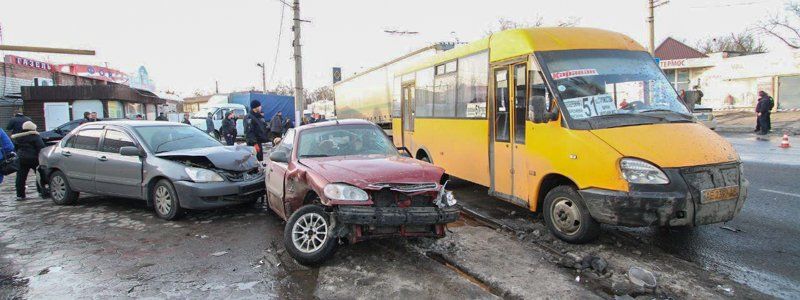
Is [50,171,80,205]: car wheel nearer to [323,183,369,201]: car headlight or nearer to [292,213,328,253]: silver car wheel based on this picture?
[292,213,328,253]: silver car wheel

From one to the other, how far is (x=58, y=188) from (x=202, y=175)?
11.1ft

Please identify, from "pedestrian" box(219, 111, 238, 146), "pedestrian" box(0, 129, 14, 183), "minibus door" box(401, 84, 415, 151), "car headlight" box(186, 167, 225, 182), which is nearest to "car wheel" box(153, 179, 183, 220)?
"car headlight" box(186, 167, 225, 182)

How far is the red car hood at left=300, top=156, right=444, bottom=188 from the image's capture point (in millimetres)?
4707

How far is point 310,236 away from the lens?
4.81 m

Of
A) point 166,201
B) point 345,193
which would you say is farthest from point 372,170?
point 166,201

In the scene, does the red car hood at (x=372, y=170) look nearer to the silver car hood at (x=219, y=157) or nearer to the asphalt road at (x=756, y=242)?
the silver car hood at (x=219, y=157)

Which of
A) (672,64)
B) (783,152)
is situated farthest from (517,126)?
(672,64)

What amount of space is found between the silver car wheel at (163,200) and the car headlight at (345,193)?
11.2ft

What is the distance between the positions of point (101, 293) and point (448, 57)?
6.13 m

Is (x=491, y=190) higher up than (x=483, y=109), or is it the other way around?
(x=483, y=109)

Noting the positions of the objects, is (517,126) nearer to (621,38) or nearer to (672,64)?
(621,38)

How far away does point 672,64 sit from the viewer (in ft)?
108

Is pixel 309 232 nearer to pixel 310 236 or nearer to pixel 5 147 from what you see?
pixel 310 236

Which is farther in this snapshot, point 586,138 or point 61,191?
point 61,191
